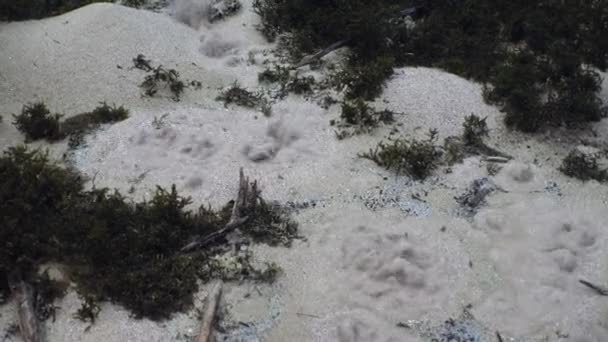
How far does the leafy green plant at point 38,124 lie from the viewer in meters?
7.59

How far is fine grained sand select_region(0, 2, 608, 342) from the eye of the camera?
562cm

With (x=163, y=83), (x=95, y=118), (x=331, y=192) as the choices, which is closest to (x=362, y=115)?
(x=331, y=192)

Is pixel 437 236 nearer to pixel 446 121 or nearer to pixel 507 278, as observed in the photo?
pixel 507 278

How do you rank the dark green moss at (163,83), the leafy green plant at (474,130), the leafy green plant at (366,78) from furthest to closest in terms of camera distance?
the dark green moss at (163,83)
the leafy green plant at (366,78)
the leafy green plant at (474,130)

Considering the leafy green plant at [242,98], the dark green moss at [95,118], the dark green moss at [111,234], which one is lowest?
the dark green moss at [111,234]

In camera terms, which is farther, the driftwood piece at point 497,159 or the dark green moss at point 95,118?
the dark green moss at point 95,118

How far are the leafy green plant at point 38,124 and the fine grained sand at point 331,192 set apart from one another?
206 mm

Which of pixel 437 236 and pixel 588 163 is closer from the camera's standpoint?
pixel 437 236

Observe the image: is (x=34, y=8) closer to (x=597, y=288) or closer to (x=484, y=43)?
(x=484, y=43)

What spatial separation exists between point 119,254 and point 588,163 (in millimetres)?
5913

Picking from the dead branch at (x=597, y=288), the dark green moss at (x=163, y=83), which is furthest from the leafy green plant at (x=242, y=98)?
the dead branch at (x=597, y=288)

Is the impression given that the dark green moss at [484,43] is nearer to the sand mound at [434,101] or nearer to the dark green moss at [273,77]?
the sand mound at [434,101]

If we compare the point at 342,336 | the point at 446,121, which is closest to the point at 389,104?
the point at 446,121

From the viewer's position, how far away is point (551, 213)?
265 inches
